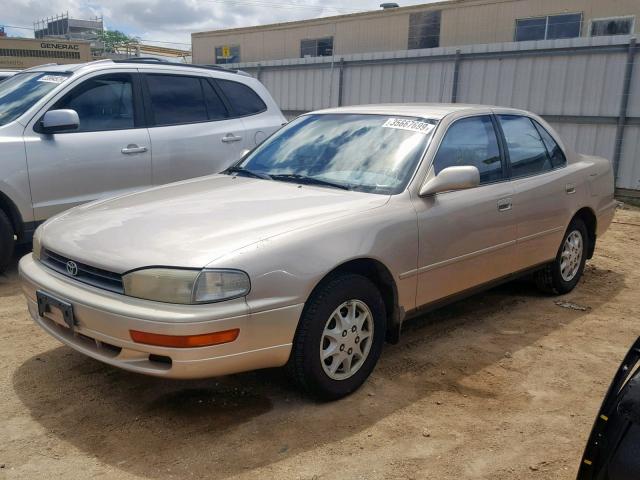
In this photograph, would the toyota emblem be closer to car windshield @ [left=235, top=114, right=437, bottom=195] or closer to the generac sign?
car windshield @ [left=235, top=114, right=437, bottom=195]

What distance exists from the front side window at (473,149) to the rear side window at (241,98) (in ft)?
10.2

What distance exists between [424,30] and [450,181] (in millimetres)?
16723

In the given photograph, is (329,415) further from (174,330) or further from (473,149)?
(473,149)

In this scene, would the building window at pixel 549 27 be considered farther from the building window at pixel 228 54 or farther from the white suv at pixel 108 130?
the white suv at pixel 108 130

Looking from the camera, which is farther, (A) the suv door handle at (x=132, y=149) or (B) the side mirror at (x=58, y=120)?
(A) the suv door handle at (x=132, y=149)

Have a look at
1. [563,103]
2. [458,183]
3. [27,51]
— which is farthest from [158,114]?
[27,51]

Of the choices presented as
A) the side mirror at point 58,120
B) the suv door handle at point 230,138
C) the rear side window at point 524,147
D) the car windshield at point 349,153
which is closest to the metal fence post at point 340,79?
the suv door handle at point 230,138

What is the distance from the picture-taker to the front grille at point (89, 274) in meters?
2.99

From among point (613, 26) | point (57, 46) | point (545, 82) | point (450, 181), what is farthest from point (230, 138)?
point (57, 46)

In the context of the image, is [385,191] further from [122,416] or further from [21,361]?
[21,361]

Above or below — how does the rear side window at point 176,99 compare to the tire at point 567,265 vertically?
above

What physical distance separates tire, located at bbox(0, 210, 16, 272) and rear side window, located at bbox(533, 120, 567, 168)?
4549 mm

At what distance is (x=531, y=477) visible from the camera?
9.20ft

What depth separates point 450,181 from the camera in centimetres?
371
